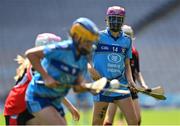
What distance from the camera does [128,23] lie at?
2927cm

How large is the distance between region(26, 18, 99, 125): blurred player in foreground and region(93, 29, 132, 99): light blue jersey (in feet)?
8.04

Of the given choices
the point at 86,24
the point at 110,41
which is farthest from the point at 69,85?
the point at 110,41

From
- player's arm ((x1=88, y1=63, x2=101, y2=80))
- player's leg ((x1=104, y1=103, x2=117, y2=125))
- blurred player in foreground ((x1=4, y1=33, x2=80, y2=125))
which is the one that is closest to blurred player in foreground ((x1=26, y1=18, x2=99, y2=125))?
blurred player in foreground ((x1=4, y1=33, x2=80, y2=125))

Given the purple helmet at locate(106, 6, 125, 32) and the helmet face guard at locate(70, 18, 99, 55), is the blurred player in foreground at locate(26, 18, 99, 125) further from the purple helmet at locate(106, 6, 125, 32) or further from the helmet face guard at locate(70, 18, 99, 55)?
the purple helmet at locate(106, 6, 125, 32)

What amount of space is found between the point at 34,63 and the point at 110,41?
2.82m

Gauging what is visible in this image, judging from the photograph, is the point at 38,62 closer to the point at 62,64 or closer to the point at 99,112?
the point at 62,64

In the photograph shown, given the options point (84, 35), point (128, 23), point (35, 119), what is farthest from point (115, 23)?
point (128, 23)

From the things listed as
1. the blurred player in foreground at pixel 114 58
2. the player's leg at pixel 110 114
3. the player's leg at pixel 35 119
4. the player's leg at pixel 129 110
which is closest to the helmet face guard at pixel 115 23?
the blurred player in foreground at pixel 114 58

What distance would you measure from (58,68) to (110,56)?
2.74 metres

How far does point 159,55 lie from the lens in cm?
2944

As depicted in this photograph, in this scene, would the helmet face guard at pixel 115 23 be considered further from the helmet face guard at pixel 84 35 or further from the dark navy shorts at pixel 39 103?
the helmet face guard at pixel 84 35

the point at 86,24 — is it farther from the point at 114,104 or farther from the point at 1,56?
the point at 1,56

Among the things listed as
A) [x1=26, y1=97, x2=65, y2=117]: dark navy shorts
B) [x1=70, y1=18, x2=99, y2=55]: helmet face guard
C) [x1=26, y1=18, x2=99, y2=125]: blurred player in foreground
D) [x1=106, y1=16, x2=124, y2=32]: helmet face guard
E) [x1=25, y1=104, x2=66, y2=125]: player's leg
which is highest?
[x1=106, y1=16, x2=124, y2=32]: helmet face guard

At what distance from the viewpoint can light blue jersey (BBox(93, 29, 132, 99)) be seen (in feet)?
27.5
